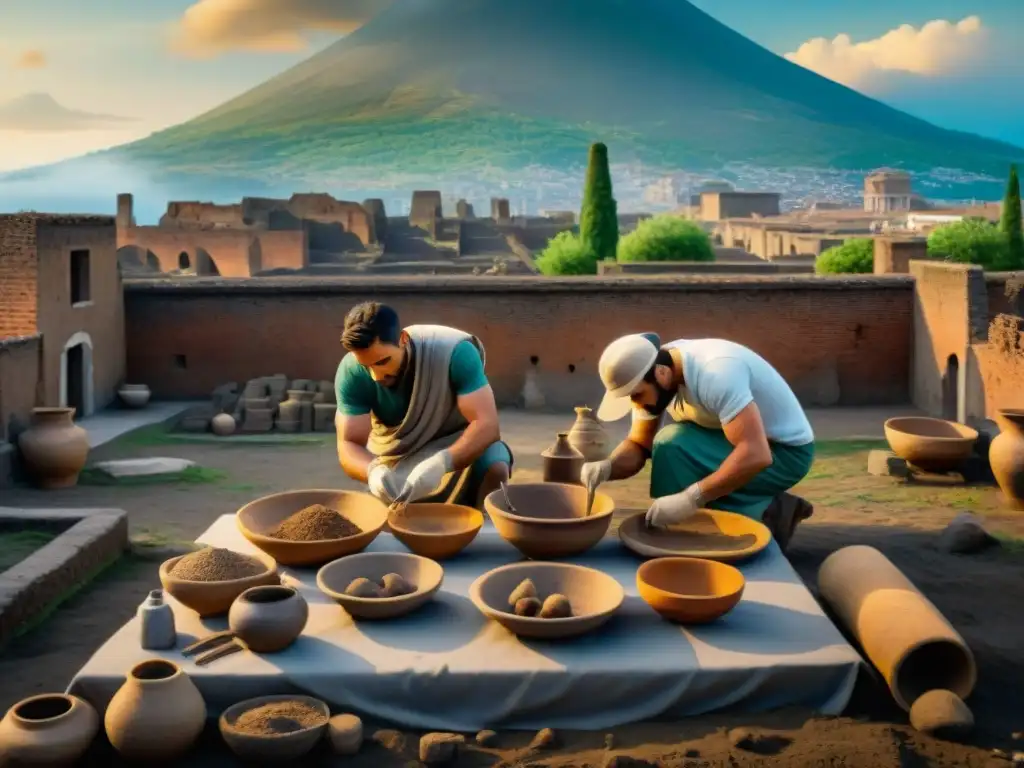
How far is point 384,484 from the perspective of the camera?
5871 millimetres

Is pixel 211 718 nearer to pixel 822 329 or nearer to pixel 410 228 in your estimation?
pixel 822 329

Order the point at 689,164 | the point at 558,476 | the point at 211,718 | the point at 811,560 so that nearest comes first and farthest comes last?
the point at 211,718 → the point at 811,560 → the point at 558,476 → the point at 689,164

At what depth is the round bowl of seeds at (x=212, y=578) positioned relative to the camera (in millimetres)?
4840

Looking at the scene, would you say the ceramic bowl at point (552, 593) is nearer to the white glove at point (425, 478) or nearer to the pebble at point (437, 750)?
the pebble at point (437, 750)

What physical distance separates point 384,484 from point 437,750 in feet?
6.04

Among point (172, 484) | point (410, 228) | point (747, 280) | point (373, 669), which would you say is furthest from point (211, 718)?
point (410, 228)

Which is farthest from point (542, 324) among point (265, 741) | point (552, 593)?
point (265, 741)

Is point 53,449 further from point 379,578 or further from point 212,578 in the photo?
point 379,578

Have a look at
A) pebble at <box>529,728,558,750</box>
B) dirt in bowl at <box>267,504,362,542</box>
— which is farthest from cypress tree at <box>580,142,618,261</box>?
pebble at <box>529,728,558,750</box>

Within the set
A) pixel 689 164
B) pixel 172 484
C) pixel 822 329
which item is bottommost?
pixel 172 484

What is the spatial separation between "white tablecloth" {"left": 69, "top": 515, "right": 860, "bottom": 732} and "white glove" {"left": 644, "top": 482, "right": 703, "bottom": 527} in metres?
0.95

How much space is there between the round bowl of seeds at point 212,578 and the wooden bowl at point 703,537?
5.54 ft

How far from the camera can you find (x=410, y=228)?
4566 cm

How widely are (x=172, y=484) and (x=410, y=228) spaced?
1407 inches
